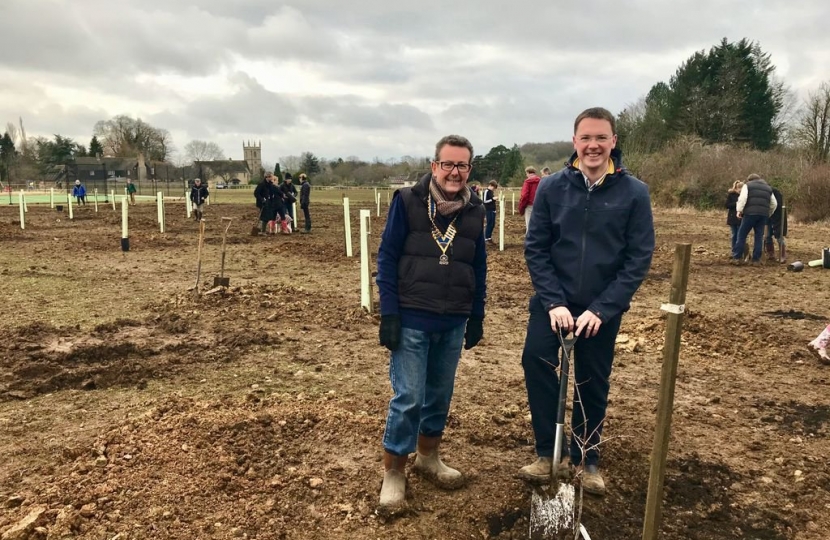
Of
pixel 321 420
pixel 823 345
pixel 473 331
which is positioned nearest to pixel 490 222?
pixel 823 345

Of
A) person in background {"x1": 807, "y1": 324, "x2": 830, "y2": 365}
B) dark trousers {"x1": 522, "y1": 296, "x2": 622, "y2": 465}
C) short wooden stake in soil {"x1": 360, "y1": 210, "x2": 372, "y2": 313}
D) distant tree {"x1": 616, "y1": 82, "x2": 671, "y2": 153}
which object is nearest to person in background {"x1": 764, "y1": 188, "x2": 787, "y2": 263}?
person in background {"x1": 807, "y1": 324, "x2": 830, "y2": 365}

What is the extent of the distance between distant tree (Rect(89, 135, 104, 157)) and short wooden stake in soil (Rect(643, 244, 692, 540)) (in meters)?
92.7

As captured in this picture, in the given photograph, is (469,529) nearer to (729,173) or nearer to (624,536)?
(624,536)

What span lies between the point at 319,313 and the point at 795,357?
5.48m

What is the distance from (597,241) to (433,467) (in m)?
1.58

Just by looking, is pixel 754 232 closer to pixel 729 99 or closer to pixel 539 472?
pixel 539 472

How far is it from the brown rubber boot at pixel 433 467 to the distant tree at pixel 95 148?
300 ft

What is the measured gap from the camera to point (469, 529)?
3014 mm

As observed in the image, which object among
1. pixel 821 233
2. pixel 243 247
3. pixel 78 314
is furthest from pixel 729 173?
pixel 78 314

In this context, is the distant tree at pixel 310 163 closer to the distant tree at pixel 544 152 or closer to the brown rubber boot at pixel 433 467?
the distant tree at pixel 544 152

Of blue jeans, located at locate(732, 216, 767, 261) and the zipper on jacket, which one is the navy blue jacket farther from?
blue jeans, located at locate(732, 216, 767, 261)

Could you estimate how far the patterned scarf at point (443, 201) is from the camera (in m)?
3.03

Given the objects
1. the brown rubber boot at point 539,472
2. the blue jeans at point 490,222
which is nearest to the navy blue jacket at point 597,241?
the brown rubber boot at point 539,472

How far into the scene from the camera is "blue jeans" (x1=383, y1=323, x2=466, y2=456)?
3047 millimetres
